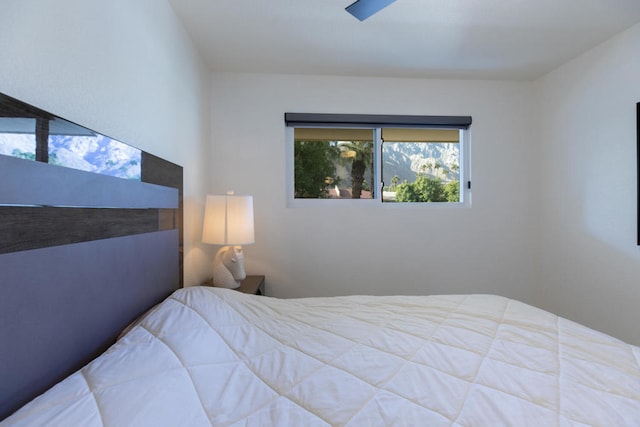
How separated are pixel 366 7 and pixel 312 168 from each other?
1.49 metres

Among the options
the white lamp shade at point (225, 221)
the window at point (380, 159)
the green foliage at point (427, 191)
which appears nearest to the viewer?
the white lamp shade at point (225, 221)

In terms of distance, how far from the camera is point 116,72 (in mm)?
1154

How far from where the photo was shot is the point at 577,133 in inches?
93.3

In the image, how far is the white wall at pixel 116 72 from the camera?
30.1 inches

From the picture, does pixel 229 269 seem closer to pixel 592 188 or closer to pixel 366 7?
pixel 366 7

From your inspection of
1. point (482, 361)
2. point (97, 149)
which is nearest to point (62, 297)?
point (97, 149)

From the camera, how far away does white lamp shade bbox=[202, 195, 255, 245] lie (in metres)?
1.96

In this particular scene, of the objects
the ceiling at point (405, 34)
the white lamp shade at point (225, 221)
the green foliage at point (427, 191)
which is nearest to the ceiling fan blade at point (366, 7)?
the ceiling at point (405, 34)

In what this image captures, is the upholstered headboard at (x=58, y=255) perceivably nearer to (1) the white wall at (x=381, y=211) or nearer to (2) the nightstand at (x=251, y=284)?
(2) the nightstand at (x=251, y=284)

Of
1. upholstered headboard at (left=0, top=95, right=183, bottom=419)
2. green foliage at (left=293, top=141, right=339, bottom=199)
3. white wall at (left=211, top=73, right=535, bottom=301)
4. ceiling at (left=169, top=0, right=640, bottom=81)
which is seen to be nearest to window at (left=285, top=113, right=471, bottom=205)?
green foliage at (left=293, top=141, right=339, bottom=199)

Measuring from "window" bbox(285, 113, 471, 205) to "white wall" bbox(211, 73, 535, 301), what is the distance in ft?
0.34

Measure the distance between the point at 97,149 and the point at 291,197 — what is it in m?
1.76

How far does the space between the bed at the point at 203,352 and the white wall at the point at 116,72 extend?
0.13 m

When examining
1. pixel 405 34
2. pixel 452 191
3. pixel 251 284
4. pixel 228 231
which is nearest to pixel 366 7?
pixel 405 34
